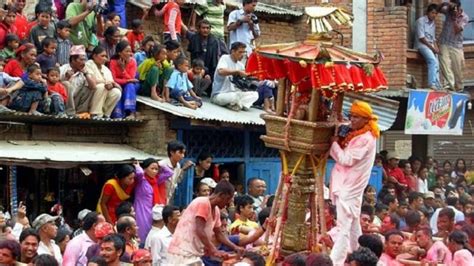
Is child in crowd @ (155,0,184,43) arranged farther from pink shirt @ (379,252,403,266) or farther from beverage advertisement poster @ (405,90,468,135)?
pink shirt @ (379,252,403,266)

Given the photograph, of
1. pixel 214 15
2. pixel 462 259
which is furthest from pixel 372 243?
pixel 214 15

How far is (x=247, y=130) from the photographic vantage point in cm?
1540

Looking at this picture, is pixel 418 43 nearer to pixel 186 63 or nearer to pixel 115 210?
pixel 186 63

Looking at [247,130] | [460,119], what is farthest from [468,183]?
[247,130]

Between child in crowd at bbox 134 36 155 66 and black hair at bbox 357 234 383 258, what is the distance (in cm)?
627

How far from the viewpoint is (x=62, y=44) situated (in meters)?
13.6

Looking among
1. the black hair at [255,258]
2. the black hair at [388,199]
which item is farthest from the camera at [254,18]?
the black hair at [255,258]

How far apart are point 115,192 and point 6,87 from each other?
1.76 m

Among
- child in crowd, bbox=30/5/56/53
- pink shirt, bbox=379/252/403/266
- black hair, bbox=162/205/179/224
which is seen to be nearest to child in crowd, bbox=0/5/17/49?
child in crowd, bbox=30/5/56/53

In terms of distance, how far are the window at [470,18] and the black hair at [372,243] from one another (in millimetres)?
13328

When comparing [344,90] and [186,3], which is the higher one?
[186,3]

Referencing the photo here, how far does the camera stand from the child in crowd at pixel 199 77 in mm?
15281

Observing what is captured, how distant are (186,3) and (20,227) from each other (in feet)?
22.0

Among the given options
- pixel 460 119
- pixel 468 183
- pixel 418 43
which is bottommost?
pixel 468 183
